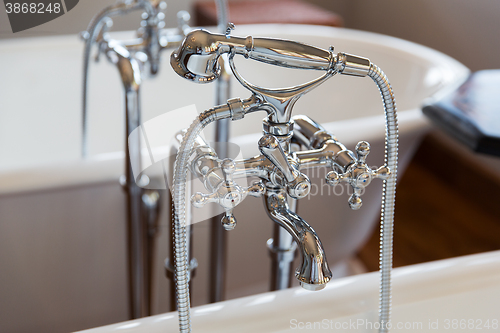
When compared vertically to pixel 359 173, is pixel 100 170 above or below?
below

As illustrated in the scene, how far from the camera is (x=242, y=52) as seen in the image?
0.37 meters

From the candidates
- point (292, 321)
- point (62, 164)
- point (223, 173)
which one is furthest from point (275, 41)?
point (62, 164)

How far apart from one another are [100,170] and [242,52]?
0.47 m

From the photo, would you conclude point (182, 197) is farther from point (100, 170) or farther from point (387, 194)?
point (100, 170)

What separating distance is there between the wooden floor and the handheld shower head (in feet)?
3.69

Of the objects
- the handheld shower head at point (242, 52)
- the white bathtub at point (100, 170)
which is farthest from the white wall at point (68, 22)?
the handheld shower head at point (242, 52)

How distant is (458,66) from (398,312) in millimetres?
836

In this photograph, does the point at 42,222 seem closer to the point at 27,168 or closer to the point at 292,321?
the point at 27,168

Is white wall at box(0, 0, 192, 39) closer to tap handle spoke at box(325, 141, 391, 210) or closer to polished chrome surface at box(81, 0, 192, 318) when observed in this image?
polished chrome surface at box(81, 0, 192, 318)

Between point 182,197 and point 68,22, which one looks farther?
point 68,22

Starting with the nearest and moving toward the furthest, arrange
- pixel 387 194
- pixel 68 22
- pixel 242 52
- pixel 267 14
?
pixel 242 52, pixel 387 194, pixel 68 22, pixel 267 14

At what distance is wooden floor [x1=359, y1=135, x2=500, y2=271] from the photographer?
1.49 m

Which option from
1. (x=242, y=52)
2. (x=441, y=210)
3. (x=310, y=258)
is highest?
(x=242, y=52)

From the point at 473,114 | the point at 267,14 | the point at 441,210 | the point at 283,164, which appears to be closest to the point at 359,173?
the point at 283,164
